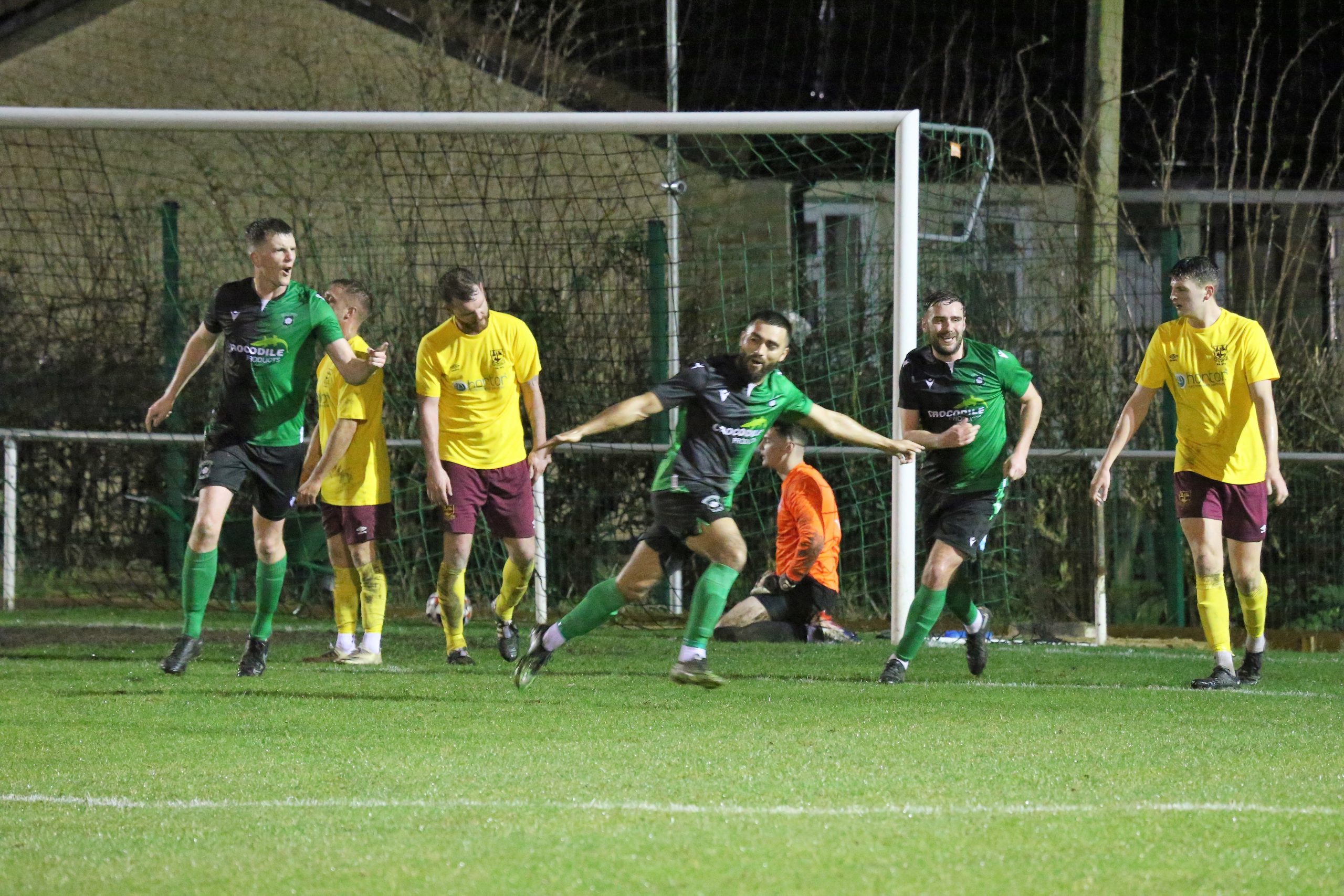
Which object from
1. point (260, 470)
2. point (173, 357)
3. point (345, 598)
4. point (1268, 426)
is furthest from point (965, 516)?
point (173, 357)

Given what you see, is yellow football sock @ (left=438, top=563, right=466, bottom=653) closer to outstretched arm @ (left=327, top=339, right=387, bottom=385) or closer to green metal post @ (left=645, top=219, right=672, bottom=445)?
outstretched arm @ (left=327, top=339, right=387, bottom=385)

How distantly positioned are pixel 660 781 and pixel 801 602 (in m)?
5.08

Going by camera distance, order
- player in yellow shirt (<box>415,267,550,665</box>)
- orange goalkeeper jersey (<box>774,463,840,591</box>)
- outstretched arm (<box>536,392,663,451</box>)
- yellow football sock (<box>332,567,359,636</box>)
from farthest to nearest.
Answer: orange goalkeeper jersey (<box>774,463,840,591</box>), yellow football sock (<box>332,567,359,636</box>), player in yellow shirt (<box>415,267,550,665</box>), outstretched arm (<box>536,392,663,451</box>)

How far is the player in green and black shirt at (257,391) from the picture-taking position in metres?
7.91

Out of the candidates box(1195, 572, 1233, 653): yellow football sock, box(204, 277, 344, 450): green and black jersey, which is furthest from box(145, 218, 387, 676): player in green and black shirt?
box(1195, 572, 1233, 653): yellow football sock

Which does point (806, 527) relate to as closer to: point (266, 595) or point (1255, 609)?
point (1255, 609)

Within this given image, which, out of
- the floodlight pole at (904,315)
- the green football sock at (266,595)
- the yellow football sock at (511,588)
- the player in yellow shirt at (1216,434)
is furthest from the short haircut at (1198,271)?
the green football sock at (266,595)

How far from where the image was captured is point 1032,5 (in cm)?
1945

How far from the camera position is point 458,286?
8266 millimetres

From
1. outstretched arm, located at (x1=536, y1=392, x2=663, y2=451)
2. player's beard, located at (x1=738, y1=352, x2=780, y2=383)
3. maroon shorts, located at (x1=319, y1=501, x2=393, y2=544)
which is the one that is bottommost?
maroon shorts, located at (x1=319, y1=501, x2=393, y2=544)

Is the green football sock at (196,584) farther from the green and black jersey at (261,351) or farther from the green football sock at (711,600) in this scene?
the green football sock at (711,600)

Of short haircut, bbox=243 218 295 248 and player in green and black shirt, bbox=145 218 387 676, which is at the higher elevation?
short haircut, bbox=243 218 295 248

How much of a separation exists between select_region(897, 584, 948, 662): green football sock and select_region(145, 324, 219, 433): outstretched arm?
367 cm

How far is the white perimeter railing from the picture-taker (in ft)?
35.1
